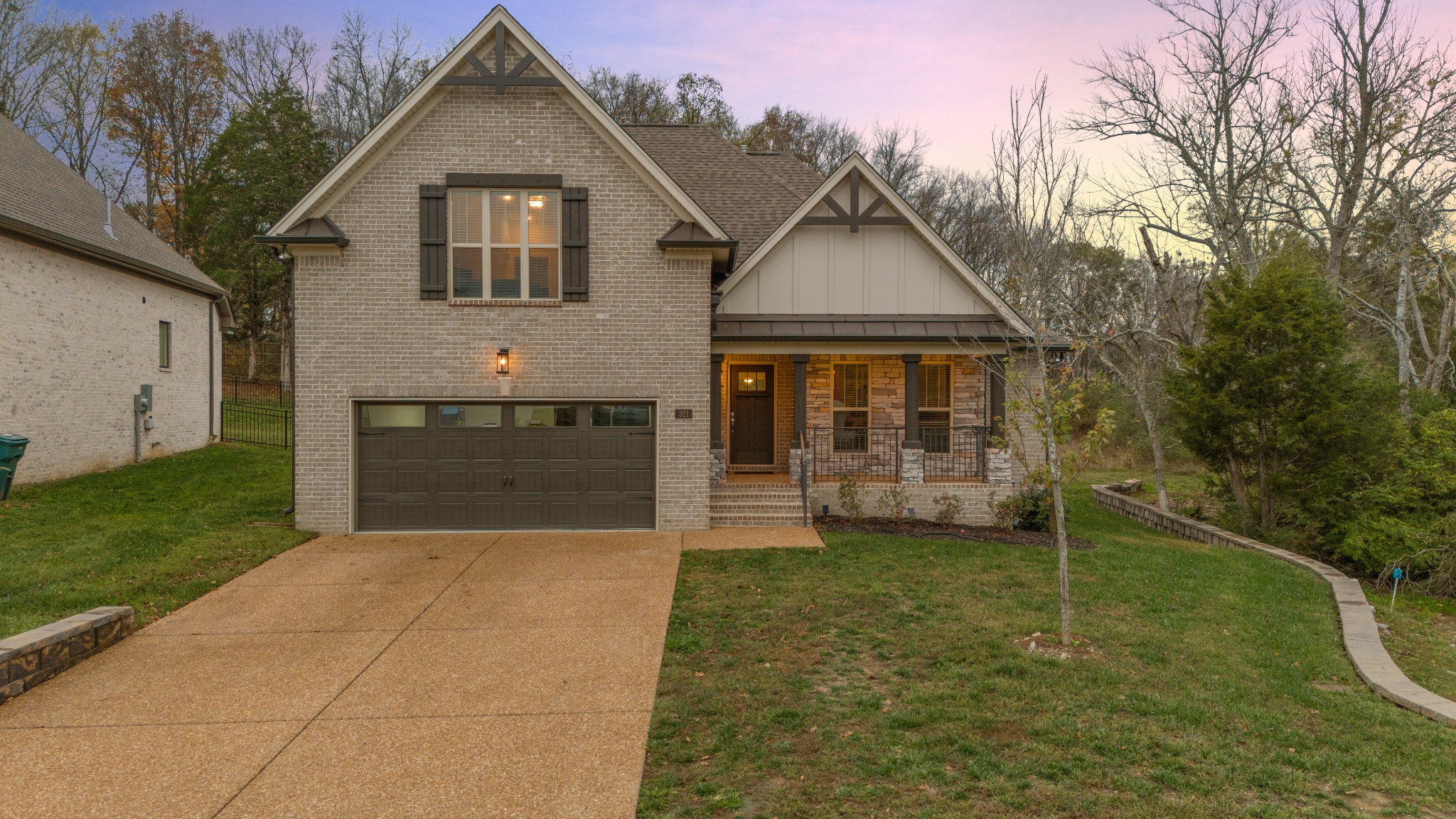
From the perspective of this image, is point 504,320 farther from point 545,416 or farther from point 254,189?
point 254,189

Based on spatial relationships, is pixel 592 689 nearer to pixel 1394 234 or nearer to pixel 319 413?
pixel 319 413

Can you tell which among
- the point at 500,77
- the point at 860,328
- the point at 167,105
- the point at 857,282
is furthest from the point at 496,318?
the point at 167,105

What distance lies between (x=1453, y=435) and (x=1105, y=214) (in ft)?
24.3

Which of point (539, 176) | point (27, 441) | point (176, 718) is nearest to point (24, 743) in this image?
point (176, 718)

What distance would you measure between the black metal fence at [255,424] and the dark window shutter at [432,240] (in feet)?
44.6

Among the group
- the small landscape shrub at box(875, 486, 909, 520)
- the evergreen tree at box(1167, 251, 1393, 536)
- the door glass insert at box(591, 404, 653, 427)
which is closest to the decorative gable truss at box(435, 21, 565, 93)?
the door glass insert at box(591, 404, 653, 427)

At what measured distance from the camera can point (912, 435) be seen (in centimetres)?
1352

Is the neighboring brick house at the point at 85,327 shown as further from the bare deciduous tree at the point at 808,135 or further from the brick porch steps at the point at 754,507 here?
the bare deciduous tree at the point at 808,135

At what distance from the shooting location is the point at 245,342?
34.9 metres

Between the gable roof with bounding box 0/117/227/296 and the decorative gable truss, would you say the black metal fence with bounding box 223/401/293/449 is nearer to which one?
the gable roof with bounding box 0/117/227/296

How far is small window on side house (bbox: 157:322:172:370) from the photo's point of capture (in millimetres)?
18266

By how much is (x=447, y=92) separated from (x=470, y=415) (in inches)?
200

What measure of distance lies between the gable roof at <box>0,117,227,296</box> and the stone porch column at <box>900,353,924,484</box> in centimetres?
1610

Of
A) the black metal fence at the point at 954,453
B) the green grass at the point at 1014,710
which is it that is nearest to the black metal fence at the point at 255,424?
the black metal fence at the point at 954,453
